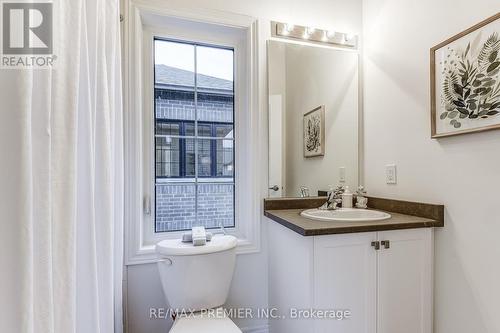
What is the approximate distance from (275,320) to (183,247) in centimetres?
78

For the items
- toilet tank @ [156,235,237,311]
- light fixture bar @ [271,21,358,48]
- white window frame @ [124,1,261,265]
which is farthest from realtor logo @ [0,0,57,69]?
light fixture bar @ [271,21,358,48]

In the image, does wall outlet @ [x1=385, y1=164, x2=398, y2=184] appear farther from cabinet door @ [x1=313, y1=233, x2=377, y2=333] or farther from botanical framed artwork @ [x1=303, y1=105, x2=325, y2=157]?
cabinet door @ [x1=313, y1=233, x2=377, y2=333]

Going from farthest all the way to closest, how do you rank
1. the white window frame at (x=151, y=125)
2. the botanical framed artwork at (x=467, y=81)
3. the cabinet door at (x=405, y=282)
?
the white window frame at (x=151, y=125), the cabinet door at (x=405, y=282), the botanical framed artwork at (x=467, y=81)

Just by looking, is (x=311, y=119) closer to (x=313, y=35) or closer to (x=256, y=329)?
(x=313, y=35)

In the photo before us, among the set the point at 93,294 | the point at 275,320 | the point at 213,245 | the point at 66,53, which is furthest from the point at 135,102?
the point at 275,320

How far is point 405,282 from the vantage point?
1265 millimetres

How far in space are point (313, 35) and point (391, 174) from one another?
1.07 metres

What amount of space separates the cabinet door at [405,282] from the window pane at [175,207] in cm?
112

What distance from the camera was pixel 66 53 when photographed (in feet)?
2.29

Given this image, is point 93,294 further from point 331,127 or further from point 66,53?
point 331,127

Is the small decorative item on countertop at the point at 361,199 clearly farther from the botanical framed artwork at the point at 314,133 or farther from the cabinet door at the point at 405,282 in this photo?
the cabinet door at the point at 405,282

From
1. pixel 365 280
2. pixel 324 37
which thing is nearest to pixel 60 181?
pixel 365 280

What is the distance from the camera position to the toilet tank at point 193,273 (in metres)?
1.28

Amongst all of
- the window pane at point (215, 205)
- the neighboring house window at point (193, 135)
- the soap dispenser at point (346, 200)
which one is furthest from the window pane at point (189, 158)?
the soap dispenser at point (346, 200)
